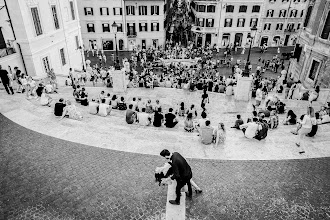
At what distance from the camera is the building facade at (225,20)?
4028cm

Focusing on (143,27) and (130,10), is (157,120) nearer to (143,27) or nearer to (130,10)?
(143,27)

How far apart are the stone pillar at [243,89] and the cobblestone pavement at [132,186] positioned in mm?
8550

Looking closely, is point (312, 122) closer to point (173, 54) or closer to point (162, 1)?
point (173, 54)

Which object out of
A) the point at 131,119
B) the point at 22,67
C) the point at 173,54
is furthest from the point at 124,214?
the point at 173,54

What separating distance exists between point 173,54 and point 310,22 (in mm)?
18269

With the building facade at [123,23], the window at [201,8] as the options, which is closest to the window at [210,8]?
the window at [201,8]

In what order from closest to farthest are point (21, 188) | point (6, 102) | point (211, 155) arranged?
1. point (21, 188)
2. point (211, 155)
3. point (6, 102)

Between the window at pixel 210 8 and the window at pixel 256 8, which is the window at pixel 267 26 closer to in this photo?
the window at pixel 256 8

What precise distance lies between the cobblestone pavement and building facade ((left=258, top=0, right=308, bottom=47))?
135ft

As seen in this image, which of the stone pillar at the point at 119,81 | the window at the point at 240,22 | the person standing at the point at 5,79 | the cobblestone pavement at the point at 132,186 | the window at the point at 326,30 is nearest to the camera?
the cobblestone pavement at the point at 132,186

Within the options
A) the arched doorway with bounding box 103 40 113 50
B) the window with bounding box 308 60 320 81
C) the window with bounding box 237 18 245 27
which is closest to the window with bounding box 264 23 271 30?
the window with bounding box 237 18 245 27

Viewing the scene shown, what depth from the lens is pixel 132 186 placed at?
6.89 metres

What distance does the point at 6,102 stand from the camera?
12281 millimetres

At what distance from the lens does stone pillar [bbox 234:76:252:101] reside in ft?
52.1
